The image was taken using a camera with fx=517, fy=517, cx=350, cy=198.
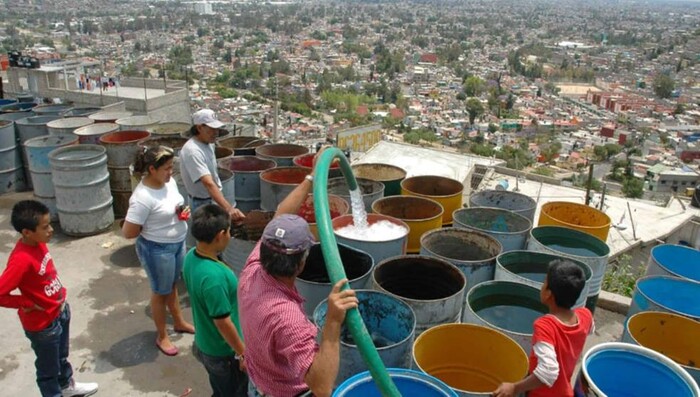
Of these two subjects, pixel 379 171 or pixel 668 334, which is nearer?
pixel 668 334

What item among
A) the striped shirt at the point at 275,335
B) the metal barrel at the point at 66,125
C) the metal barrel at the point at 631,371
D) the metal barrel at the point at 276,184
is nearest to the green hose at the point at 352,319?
the striped shirt at the point at 275,335

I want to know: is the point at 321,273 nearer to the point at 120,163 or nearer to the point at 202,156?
the point at 202,156

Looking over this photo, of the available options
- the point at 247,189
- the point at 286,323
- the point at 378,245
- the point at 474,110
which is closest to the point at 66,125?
the point at 247,189

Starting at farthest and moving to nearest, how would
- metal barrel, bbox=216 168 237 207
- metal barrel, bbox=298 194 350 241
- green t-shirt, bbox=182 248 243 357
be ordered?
metal barrel, bbox=216 168 237 207
metal barrel, bbox=298 194 350 241
green t-shirt, bbox=182 248 243 357

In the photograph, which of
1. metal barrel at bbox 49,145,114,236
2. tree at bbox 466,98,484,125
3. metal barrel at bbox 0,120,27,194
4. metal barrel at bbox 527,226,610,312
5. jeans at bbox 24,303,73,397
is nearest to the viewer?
jeans at bbox 24,303,73,397

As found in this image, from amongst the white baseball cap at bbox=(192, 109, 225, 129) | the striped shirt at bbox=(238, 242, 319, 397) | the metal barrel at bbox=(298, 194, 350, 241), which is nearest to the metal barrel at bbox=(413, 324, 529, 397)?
the striped shirt at bbox=(238, 242, 319, 397)

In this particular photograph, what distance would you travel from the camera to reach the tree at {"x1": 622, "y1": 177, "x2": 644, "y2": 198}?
3111 cm

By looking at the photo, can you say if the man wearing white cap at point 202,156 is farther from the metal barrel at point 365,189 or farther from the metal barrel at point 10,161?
the metal barrel at point 10,161

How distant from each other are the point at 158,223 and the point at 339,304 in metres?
2.15

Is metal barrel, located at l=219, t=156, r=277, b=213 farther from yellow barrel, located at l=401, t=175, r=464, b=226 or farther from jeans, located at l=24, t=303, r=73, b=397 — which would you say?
jeans, located at l=24, t=303, r=73, b=397

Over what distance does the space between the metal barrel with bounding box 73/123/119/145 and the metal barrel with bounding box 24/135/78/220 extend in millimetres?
112

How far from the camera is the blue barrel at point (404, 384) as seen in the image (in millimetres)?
2197

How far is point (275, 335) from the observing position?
1813mm

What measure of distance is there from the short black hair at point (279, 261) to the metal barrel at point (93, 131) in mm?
4955
